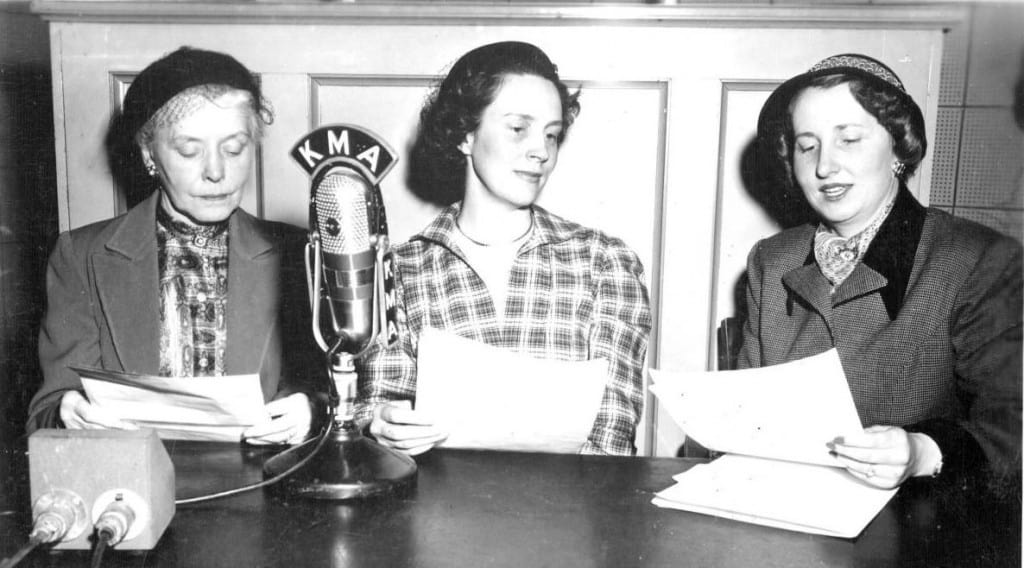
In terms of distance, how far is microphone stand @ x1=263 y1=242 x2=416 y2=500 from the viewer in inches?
36.9

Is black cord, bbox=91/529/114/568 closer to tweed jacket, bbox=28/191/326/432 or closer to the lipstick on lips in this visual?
tweed jacket, bbox=28/191/326/432

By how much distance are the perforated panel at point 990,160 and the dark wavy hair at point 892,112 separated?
84 millimetres

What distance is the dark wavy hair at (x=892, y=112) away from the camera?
138 cm

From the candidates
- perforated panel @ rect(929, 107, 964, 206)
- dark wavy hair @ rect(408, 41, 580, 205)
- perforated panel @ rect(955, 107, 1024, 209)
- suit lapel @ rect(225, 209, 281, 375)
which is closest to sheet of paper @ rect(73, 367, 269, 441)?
suit lapel @ rect(225, 209, 281, 375)

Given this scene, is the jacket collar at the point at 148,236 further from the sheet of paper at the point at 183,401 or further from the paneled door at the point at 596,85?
the sheet of paper at the point at 183,401

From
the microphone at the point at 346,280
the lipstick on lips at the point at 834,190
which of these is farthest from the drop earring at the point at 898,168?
the microphone at the point at 346,280

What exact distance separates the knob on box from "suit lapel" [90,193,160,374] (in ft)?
2.30

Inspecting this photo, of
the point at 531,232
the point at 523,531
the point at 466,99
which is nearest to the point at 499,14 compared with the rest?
the point at 466,99

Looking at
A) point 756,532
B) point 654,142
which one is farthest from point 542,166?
point 756,532

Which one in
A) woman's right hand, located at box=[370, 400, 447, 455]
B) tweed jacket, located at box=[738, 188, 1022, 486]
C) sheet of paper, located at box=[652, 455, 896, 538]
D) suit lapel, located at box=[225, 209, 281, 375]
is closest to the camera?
sheet of paper, located at box=[652, 455, 896, 538]

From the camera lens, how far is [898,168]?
1.44 metres

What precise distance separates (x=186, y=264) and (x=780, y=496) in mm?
1202

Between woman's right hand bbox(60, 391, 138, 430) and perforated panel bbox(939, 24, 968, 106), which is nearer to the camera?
woman's right hand bbox(60, 391, 138, 430)

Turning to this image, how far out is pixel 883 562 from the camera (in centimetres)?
79
